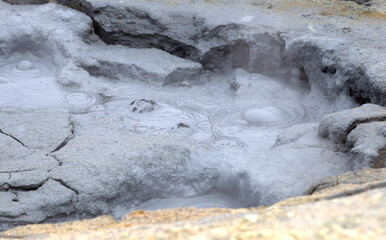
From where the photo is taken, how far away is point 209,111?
4.16m

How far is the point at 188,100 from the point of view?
4.35 metres

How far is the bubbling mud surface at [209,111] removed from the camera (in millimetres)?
2955

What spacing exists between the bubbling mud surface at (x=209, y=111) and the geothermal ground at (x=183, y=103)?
0.04ft

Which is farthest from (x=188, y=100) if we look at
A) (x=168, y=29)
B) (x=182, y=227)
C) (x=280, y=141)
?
(x=182, y=227)

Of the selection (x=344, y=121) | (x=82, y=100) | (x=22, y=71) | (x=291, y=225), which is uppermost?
(x=291, y=225)

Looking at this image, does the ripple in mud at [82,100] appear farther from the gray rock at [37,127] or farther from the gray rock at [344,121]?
the gray rock at [344,121]

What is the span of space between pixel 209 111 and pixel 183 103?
245 mm

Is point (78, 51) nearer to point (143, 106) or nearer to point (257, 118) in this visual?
point (143, 106)

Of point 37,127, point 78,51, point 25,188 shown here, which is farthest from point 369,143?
point 78,51

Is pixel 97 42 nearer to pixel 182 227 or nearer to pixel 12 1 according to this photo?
pixel 12 1

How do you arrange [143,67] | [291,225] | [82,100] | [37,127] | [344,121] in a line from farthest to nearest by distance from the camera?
1. [143,67]
2. [82,100]
3. [37,127]
4. [344,121]
5. [291,225]

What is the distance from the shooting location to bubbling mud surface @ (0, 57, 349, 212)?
116 inches

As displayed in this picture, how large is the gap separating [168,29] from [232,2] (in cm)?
76

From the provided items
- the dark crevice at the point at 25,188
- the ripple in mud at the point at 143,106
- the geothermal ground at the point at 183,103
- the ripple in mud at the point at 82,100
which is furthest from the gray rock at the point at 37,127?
the ripple in mud at the point at 143,106
